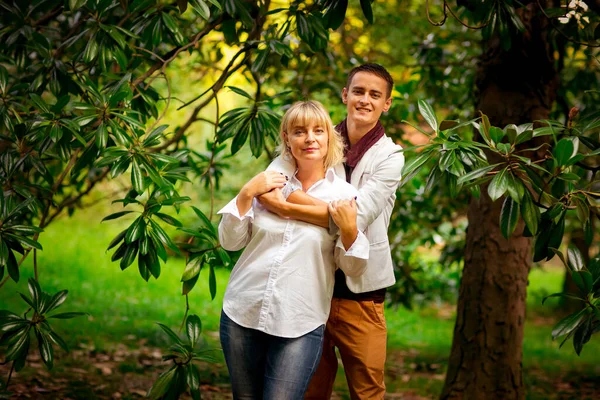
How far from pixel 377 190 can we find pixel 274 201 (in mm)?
400

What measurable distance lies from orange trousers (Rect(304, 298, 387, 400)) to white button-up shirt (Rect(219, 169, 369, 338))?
0.22 m

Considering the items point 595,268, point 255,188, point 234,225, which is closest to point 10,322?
point 234,225

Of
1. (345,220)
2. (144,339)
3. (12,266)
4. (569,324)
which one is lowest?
(144,339)

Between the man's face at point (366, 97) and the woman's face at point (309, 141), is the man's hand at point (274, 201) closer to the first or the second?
the woman's face at point (309, 141)

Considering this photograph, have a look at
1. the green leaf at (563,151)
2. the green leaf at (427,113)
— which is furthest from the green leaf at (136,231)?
the green leaf at (563,151)

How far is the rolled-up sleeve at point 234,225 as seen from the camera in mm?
2449

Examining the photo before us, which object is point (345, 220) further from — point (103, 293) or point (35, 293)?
point (103, 293)

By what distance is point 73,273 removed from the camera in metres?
8.68

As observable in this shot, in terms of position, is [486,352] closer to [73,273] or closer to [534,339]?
[534,339]

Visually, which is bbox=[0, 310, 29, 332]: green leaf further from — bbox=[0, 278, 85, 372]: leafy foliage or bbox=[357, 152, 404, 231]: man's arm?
bbox=[357, 152, 404, 231]: man's arm

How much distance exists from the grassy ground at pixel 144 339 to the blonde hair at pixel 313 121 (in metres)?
2.44

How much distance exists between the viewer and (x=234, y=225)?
2465 millimetres

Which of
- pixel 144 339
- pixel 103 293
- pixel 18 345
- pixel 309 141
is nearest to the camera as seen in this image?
pixel 309 141

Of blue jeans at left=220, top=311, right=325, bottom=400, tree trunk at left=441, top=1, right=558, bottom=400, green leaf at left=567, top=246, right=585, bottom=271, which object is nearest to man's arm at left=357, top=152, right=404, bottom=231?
blue jeans at left=220, top=311, right=325, bottom=400
